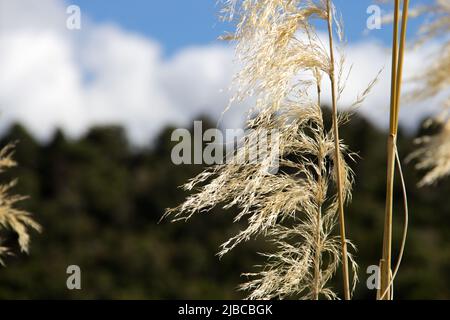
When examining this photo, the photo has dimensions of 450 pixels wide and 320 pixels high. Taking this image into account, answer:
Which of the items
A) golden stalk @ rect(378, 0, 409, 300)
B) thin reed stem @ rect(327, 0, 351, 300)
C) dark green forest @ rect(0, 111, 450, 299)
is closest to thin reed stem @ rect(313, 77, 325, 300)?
thin reed stem @ rect(327, 0, 351, 300)

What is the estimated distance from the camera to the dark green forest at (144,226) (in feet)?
40.7

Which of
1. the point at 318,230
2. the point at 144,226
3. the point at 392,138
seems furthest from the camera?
the point at 144,226

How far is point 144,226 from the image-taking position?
14.5m

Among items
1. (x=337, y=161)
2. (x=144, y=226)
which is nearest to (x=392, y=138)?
(x=337, y=161)

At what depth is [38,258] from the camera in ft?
45.0

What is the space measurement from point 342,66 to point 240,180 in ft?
1.45

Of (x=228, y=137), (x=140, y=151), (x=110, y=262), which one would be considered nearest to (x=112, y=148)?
(x=140, y=151)

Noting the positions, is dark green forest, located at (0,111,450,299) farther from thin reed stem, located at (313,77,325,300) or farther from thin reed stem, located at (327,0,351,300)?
thin reed stem, located at (327,0,351,300)

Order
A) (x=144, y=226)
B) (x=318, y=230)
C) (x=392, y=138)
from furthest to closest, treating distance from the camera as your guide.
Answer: (x=144, y=226) < (x=318, y=230) < (x=392, y=138)

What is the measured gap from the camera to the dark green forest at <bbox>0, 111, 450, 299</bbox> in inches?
488

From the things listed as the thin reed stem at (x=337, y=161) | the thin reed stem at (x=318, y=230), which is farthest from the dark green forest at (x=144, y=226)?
the thin reed stem at (x=337, y=161)

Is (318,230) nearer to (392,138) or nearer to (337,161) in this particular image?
(337,161)

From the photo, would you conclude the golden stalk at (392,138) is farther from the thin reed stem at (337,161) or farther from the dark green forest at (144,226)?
the dark green forest at (144,226)
